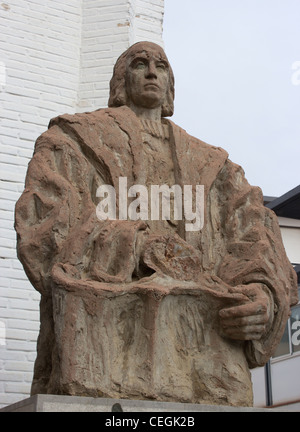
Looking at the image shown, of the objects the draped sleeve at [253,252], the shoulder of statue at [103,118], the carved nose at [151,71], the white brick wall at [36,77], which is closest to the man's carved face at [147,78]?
the carved nose at [151,71]

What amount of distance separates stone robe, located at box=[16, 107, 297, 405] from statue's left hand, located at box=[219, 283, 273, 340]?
0.05m

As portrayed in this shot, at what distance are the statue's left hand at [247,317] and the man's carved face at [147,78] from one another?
1.30 m

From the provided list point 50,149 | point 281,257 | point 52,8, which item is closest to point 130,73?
point 50,149

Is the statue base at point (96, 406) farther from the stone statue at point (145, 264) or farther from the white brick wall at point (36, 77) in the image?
the white brick wall at point (36, 77)

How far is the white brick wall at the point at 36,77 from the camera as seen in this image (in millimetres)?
6543

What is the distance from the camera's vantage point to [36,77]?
7242 mm

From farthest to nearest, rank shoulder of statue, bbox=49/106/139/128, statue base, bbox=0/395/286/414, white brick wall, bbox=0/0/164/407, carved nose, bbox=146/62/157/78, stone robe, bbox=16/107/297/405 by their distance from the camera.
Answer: white brick wall, bbox=0/0/164/407, carved nose, bbox=146/62/157/78, shoulder of statue, bbox=49/106/139/128, stone robe, bbox=16/107/297/405, statue base, bbox=0/395/286/414

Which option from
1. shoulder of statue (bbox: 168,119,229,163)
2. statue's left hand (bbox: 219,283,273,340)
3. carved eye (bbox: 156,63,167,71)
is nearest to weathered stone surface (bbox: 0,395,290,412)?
statue's left hand (bbox: 219,283,273,340)

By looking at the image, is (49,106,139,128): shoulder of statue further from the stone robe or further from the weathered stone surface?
the weathered stone surface

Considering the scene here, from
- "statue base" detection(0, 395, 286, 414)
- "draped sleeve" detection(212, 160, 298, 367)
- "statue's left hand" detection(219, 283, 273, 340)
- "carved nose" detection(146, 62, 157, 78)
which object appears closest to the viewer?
"statue base" detection(0, 395, 286, 414)

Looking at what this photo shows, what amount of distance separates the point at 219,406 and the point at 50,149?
65.4 inches

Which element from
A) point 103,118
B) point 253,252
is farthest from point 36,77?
point 253,252

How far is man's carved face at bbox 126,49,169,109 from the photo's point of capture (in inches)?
181

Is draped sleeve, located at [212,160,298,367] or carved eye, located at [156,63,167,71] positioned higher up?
carved eye, located at [156,63,167,71]
